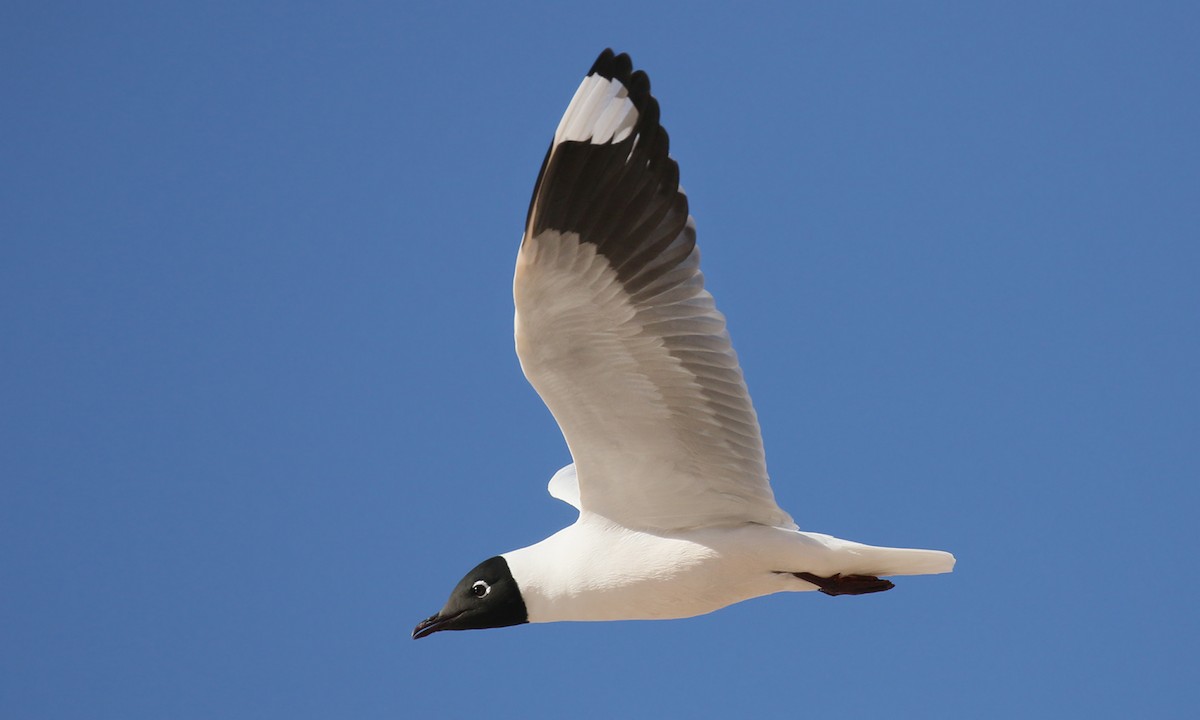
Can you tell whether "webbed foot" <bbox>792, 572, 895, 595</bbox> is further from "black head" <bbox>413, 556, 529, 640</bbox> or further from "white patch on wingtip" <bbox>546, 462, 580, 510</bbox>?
"white patch on wingtip" <bbox>546, 462, 580, 510</bbox>

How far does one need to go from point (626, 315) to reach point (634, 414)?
458mm

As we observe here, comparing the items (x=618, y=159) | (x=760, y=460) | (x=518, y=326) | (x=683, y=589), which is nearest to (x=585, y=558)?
(x=683, y=589)

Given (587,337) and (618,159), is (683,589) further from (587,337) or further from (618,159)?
(618,159)

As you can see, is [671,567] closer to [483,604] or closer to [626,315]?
[483,604]

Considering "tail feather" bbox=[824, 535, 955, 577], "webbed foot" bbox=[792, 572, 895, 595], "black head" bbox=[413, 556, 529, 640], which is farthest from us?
"black head" bbox=[413, 556, 529, 640]

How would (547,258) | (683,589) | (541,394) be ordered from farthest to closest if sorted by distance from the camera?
(683,589) < (541,394) < (547,258)

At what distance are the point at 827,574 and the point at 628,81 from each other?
2053mm

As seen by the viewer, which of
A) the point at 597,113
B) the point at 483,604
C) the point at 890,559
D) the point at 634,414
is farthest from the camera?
the point at 483,604

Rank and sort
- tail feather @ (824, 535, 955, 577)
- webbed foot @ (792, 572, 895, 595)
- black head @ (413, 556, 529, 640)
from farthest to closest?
black head @ (413, 556, 529, 640)
webbed foot @ (792, 572, 895, 595)
tail feather @ (824, 535, 955, 577)

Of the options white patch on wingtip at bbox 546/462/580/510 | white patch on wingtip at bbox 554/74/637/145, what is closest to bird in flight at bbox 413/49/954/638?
white patch on wingtip at bbox 554/74/637/145

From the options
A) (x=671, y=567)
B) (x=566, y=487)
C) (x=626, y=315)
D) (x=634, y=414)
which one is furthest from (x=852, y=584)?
(x=566, y=487)

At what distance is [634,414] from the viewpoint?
5711 mm

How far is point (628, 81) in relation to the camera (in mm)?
5324

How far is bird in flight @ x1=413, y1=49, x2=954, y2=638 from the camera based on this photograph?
532 centimetres
